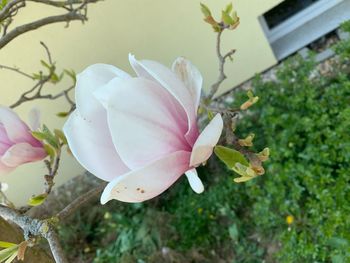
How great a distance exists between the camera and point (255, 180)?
5.80 ft

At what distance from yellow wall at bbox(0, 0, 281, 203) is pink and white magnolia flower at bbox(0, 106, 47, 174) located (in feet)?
3.72

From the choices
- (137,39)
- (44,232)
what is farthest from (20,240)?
(137,39)

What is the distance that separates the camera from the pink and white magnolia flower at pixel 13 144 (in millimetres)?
763

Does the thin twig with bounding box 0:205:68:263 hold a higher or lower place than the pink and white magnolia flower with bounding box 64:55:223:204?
lower

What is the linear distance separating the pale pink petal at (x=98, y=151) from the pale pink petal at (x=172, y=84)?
0.08 metres

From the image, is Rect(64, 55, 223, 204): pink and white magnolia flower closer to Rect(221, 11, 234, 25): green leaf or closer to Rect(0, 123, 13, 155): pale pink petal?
Rect(0, 123, 13, 155): pale pink petal

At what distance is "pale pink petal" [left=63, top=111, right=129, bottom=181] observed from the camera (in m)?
0.54

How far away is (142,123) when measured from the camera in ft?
1.69

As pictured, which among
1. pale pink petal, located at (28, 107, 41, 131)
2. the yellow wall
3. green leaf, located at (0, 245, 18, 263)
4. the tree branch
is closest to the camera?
green leaf, located at (0, 245, 18, 263)

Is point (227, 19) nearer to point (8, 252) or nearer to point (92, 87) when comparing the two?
point (92, 87)

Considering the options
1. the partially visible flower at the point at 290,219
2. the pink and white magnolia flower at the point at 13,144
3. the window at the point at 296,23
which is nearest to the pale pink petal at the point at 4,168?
the pink and white magnolia flower at the point at 13,144

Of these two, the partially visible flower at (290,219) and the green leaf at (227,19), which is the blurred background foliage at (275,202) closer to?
the partially visible flower at (290,219)

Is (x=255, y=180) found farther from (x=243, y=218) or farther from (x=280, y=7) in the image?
(x=280, y=7)

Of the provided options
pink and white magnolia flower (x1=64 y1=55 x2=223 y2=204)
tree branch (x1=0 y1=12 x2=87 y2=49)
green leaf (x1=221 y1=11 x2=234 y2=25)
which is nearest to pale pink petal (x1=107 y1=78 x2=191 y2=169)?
pink and white magnolia flower (x1=64 y1=55 x2=223 y2=204)
